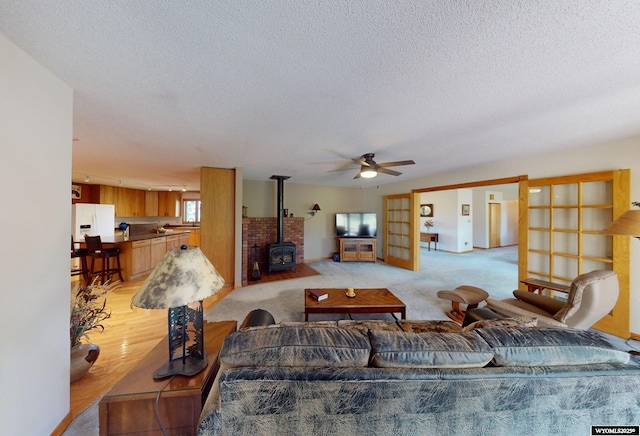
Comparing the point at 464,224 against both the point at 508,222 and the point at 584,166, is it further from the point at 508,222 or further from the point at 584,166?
the point at 584,166

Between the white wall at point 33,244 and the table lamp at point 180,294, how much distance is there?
0.74 metres

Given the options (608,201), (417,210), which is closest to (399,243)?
(417,210)

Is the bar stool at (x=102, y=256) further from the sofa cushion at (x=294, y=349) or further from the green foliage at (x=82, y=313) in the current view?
the sofa cushion at (x=294, y=349)

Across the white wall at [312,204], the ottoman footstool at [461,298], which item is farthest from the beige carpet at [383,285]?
the white wall at [312,204]

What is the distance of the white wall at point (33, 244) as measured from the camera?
1.07 meters

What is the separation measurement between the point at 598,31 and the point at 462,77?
0.54 meters

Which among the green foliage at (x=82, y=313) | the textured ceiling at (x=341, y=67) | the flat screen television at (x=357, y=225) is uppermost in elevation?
the textured ceiling at (x=341, y=67)

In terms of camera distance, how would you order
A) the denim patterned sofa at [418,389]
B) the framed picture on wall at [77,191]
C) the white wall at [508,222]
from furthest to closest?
the white wall at [508,222] → the framed picture on wall at [77,191] → the denim patterned sofa at [418,389]

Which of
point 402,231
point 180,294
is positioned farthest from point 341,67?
point 402,231

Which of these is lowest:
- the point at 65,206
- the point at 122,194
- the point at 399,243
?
the point at 399,243

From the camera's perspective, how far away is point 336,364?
36.1 inches

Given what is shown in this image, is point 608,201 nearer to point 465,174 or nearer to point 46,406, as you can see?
point 465,174

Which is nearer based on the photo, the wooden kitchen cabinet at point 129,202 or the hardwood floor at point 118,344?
the hardwood floor at point 118,344

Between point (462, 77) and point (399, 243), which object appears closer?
point (462, 77)
